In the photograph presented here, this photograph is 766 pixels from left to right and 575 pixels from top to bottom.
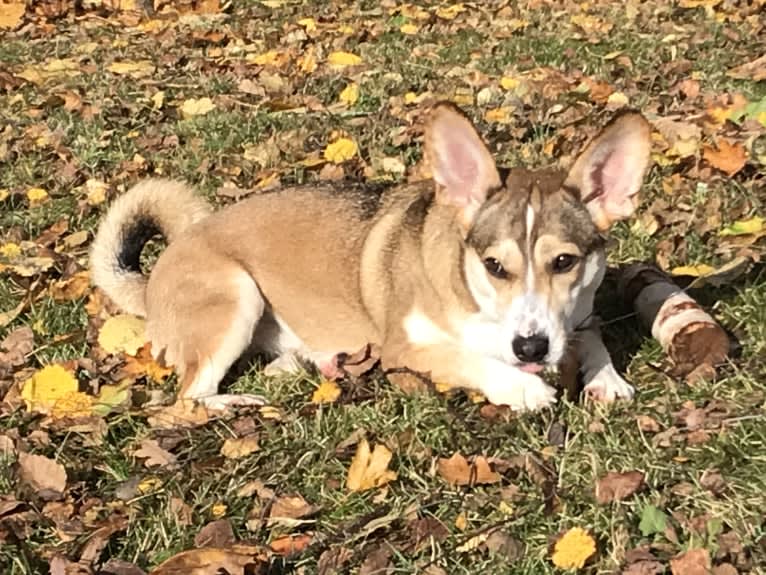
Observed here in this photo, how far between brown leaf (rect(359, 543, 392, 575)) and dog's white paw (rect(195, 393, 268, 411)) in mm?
1160

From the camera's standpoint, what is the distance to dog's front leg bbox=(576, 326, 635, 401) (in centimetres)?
402

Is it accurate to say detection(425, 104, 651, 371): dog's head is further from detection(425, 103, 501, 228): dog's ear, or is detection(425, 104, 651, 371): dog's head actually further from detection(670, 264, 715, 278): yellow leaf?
detection(670, 264, 715, 278): yellow leaf

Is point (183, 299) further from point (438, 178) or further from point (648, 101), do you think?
point (648, 101)

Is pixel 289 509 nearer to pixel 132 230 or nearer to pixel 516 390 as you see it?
pixel 516 390

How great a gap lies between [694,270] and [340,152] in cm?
254

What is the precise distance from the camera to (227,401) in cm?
435

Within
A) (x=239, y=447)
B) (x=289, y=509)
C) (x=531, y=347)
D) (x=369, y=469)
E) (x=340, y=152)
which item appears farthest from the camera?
(x=340, y=152)

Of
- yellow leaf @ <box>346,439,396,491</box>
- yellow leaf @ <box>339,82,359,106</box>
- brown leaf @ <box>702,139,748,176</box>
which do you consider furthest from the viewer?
yellow leaf @ <box>339,82,359,106</box>

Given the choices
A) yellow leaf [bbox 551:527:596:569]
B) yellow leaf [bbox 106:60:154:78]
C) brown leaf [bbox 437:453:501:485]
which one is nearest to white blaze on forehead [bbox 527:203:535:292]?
brown leaf [bbox 437:453:501:485]

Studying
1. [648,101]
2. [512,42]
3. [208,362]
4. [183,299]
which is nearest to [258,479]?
[208,362]

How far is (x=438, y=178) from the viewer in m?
4.20

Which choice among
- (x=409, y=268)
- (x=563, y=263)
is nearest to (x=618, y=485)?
(x=563, y=263)

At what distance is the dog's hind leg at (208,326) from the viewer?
179 inches

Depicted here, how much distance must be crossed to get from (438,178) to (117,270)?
1.77 metres
